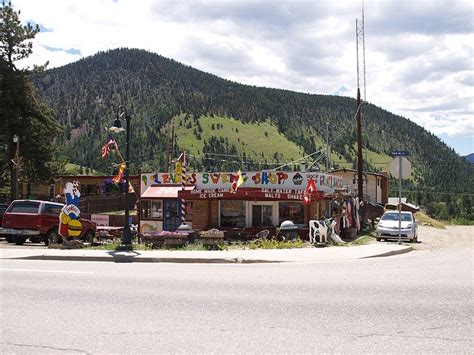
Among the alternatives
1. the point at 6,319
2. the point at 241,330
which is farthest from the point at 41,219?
the point at 241,330

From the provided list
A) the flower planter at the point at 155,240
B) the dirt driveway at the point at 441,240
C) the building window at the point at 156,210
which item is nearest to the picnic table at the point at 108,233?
the building window at the point at 156,210

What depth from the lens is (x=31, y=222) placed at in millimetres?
22828

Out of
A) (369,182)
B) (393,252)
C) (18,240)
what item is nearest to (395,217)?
(393,252)

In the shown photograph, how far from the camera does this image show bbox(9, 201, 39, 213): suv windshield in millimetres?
23031

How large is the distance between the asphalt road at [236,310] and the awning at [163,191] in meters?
15.6

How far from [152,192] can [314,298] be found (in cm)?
2091

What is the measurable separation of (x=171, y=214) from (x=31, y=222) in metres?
8.04

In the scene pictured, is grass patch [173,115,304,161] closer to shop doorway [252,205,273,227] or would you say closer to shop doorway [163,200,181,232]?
shop doorway [163,200,181,232]

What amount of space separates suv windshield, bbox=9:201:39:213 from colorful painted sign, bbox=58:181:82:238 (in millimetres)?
4027

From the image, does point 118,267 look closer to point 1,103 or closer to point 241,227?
point 241,227


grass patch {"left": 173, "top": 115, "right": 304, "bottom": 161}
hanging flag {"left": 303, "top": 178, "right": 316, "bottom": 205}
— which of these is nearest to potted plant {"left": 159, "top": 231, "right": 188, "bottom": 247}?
hanging flag {"left": 303, "top": 178, "right": 316, "bottom": 205}

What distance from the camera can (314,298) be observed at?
887 centimetres

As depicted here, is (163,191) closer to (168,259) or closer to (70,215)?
(70,215)

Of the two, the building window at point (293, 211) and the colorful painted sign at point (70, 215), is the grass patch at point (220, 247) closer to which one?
the colorful painted sign at point (70, 215)
